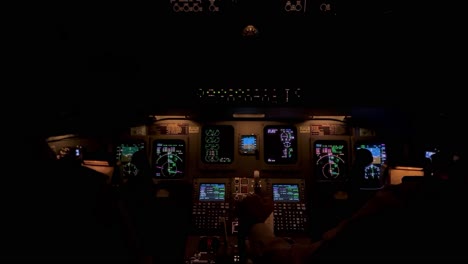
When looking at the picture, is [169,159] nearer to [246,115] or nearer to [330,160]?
[246,115]

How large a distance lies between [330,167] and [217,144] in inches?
47.8

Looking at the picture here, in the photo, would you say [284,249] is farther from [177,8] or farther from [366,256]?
[177,8]

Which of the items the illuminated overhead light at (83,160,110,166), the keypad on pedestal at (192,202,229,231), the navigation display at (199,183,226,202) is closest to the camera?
the illuminated overhead light at (83,160,110,166)

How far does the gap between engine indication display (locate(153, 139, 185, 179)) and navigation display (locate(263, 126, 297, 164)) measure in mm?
886

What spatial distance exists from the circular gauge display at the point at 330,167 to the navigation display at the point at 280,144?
0.97 ft

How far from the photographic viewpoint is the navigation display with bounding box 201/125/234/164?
376 centimetres

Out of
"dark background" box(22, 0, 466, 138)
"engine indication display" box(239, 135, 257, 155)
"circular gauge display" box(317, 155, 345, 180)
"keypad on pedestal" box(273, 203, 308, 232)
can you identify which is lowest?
"keypad on pedestal" box(273, 203, 308, 232)

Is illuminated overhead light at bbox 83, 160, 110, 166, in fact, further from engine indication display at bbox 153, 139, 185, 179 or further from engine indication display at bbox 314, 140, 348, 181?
engine indication display at bbox 314, 140, 348, 181

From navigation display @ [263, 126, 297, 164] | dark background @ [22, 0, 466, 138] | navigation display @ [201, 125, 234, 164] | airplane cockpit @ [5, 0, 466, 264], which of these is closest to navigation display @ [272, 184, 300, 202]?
airplane cockpit @ [5, 0, 466, 264]

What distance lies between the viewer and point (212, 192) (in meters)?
3.58

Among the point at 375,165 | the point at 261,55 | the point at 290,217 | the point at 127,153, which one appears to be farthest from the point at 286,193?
the point at 127,153

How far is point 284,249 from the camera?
6.22ft

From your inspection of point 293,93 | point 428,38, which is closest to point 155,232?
point 293,93

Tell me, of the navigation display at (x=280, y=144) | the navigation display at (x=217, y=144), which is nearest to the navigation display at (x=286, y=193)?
the navigation display at (x=280, y=144)
